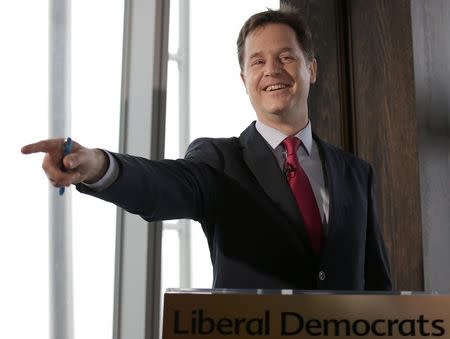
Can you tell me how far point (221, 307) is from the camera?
88 centimetres

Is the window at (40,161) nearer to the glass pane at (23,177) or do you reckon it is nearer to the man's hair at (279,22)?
the glass pane at (23,177)

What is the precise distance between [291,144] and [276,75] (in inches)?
6.6

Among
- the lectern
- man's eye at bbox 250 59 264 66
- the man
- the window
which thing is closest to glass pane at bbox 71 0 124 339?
the window

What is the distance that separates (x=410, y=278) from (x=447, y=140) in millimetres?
465

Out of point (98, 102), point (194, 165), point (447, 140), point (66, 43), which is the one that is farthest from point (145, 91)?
point (447, 140)

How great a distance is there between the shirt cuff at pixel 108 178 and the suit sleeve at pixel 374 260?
751mm

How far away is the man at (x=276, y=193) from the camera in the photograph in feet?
4.84

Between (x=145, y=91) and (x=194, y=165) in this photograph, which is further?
(x=145, y=91)

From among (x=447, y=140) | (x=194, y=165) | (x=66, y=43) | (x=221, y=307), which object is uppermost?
(x=66, y=43)

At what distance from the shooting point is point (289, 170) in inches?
60.0

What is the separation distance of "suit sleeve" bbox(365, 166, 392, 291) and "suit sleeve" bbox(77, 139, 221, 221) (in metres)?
0.43

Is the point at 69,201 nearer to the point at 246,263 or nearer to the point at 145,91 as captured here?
the point at 145,91

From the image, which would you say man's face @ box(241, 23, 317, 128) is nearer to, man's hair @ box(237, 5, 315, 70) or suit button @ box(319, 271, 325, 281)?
man's hair @ box(237, 5, 315, 70)

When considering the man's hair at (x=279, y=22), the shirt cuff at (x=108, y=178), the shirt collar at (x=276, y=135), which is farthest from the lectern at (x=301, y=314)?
the man's hair at (x=279, y=22)
